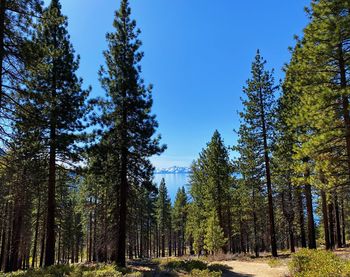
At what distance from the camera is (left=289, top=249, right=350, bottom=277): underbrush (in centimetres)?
793

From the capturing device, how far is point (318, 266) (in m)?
9.07

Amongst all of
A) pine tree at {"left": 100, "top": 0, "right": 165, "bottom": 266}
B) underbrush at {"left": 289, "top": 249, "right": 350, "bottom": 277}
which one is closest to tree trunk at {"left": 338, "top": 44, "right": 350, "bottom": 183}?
underbrush at {"left": 289, "top": 249, "right": 350, "bottom": 277}

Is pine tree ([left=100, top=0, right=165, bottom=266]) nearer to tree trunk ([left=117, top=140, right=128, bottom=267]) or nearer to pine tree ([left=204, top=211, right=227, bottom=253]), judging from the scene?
tree trunk ([left=117, top=140, right=128, bottom=267])

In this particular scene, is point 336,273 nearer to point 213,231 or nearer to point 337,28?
point 337,28

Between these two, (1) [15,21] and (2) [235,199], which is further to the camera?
(2) [235,199]

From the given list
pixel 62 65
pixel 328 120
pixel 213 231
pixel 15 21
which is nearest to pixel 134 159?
pixel 62 65

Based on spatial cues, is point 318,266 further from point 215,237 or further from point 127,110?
point 215,237

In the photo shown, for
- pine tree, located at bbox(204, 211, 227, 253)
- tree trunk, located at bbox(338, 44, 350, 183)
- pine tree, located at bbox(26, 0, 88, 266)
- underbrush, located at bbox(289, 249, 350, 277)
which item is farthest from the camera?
pine tree, located at bbox(204, 211, 227, 253)

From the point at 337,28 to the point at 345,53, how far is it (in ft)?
4.91

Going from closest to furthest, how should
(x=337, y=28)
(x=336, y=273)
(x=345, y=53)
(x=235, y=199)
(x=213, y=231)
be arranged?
1. (x=336, y=273)
2. (x=337, y=28)
3. (x=345, y=53)
4. (x=213, y=231)
5. (x=235, y=199)

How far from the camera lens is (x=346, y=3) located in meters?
10.8

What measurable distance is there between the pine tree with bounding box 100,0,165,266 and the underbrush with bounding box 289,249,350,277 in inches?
374

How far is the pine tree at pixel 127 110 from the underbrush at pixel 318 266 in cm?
950

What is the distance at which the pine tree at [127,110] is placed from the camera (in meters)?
16.2
